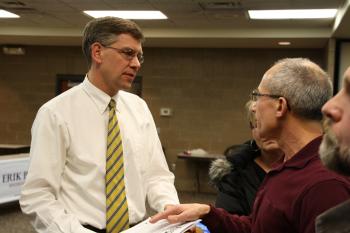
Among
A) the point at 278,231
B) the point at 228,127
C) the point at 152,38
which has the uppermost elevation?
the point at 152,38

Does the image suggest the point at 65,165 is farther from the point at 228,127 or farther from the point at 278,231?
the point at 228,127

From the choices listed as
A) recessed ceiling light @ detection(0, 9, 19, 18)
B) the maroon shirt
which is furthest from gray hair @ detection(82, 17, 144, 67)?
recessed ceiling light @ detection(0, 9, 19, 18)

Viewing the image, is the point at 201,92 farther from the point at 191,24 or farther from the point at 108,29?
the point at 108,29

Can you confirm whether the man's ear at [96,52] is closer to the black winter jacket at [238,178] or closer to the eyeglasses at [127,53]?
the eyeglasses at [127,53]

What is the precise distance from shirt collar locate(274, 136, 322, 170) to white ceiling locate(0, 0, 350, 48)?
4.09 meters

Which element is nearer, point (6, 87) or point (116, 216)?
point (116, 216)

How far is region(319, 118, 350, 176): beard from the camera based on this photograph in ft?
3.13

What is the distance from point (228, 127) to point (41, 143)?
6.91 m

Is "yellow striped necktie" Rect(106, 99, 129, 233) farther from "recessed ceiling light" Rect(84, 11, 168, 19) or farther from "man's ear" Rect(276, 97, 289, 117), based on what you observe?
"recessed ceiling light" Rect(84, 11, 168, 19)

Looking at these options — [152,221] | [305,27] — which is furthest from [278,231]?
[305,27]

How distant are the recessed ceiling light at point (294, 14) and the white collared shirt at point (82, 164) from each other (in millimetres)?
4525

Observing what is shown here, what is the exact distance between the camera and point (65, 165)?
1673 millimetres

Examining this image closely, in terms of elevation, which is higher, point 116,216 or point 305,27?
point 305,27

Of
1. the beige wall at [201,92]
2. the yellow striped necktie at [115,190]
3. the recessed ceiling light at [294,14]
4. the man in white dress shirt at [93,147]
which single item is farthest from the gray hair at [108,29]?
the beige wall at [201,92]
